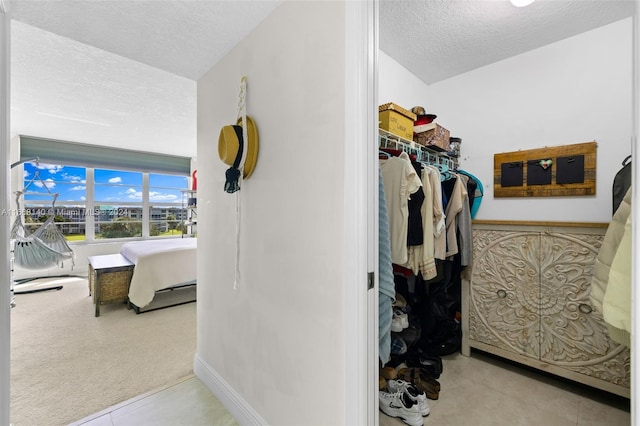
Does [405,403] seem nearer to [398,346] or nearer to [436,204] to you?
[398,346]

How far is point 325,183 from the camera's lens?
1.15m

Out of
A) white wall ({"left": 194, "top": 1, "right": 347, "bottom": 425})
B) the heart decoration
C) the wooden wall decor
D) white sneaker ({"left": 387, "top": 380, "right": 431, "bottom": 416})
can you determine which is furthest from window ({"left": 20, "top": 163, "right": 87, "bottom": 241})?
the heart decoration

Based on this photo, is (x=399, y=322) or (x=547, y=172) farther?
(x=547, y=172)

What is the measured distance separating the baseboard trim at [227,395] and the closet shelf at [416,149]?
167cm

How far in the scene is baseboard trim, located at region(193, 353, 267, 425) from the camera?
1.54 m

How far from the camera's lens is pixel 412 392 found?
1.70 metres

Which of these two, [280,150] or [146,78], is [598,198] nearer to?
[280,150]

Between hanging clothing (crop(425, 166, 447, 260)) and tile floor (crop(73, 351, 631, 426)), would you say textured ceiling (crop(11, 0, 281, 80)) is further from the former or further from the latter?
tile floor (crop(73, 351, 631, 426))

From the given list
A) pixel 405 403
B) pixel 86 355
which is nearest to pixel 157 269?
pixel 86 355

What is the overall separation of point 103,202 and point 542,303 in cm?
686

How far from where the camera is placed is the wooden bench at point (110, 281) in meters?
3.21

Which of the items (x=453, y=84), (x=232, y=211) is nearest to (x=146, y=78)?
(x=232, y=211)

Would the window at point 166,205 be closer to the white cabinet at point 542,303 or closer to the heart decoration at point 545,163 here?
the white cabinet at point 542,303

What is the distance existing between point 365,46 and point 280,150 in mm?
571
